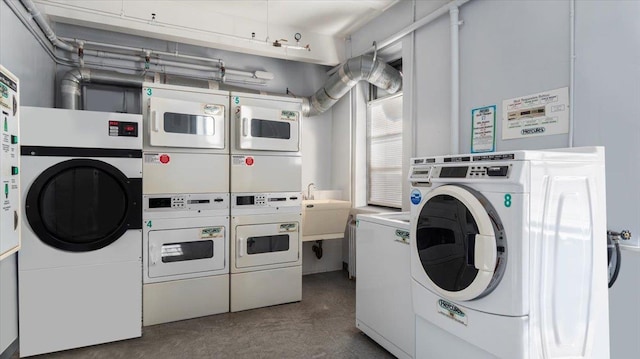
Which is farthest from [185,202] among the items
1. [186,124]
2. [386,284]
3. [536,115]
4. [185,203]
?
[536,115]

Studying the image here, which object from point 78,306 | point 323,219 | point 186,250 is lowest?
point 78,306

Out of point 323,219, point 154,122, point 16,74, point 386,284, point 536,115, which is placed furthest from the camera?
point 323,219

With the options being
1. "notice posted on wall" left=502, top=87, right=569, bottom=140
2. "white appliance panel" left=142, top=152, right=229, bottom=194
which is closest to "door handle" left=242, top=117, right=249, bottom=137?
"white appliance panel" left=142, top=152, right=229, bottom=194

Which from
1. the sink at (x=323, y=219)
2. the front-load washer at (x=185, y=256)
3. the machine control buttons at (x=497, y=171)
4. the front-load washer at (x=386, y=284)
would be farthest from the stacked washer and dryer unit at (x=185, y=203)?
the machine control buttons at (x=497, y=171)

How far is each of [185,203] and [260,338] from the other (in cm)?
134

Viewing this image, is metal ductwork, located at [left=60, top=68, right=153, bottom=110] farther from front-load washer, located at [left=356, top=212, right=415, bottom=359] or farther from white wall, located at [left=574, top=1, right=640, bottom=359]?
white wall, located at [left=574, top=1, right=640, bottom=359]

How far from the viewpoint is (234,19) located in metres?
3.86

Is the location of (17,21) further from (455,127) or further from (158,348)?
(455,127)

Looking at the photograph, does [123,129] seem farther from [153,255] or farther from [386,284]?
[386,284]

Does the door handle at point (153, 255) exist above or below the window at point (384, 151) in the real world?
below

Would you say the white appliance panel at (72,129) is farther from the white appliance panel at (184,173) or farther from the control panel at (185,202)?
the control panel at (185,202)

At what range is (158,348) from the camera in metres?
2.57

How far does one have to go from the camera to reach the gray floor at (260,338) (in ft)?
8.18

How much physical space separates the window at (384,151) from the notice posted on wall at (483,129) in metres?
1.22
